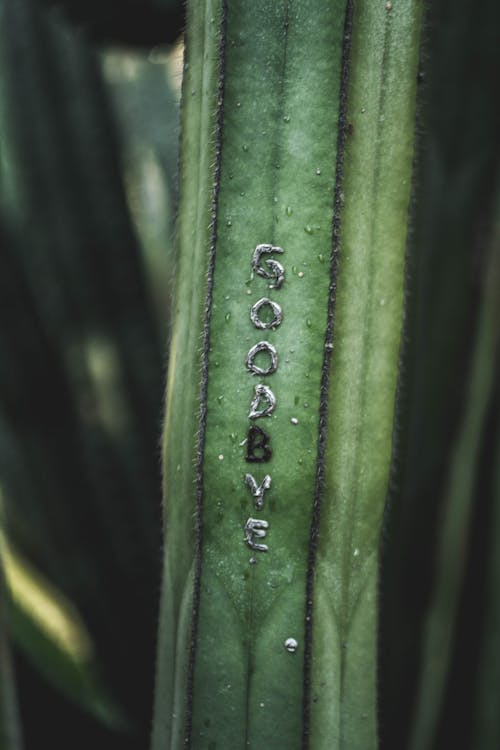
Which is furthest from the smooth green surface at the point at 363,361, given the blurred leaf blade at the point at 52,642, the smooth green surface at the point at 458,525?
the blurred leaf blade at the point at 52,642

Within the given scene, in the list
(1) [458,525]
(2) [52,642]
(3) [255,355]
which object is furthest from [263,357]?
(2) [52,642]

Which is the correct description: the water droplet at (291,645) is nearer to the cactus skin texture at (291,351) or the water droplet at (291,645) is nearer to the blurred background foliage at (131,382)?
the cactus skin texture at (291,351)

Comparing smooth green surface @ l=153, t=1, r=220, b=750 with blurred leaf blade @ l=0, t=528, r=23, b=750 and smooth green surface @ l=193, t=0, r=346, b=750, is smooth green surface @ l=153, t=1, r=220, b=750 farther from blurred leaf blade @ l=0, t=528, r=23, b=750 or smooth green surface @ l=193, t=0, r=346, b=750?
blurred leaf blade @ l=0, t=528, r=23, b=750

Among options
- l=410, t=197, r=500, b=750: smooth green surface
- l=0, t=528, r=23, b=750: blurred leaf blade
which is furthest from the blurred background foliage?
l=0, t=528, r=23, b=750: blurred leaf blade

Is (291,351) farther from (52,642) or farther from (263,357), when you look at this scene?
(52,642)

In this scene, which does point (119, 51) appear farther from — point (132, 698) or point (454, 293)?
point (132, 698)

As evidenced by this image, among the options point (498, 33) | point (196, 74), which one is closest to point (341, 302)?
point (196, 74)

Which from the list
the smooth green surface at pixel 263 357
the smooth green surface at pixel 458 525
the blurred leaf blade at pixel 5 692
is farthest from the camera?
the smooth green surface at pixel 458 525
